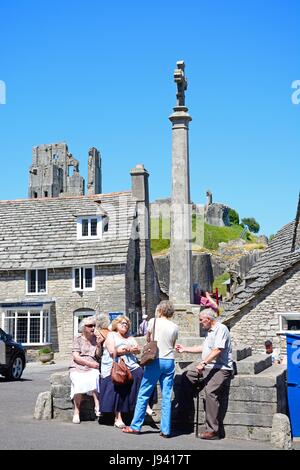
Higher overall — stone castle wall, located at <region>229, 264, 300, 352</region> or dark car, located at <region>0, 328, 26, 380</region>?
stone castle wall, located at <region>229, 264, 300, 352</region>

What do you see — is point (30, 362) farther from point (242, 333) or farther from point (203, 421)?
point (203, 421)

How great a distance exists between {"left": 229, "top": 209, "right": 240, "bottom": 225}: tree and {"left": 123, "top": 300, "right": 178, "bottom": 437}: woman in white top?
103 metres

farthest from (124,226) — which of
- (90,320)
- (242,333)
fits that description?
(90,320)

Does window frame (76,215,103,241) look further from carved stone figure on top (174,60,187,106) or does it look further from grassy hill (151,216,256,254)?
grassy hill (151,216,256,254)

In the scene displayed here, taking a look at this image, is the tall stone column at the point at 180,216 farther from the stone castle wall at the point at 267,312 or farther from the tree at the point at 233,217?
the tree at the point at 233,217

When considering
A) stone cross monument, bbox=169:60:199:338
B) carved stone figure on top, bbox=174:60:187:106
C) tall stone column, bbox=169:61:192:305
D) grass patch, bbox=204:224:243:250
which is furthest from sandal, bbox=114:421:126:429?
grass patch, bbox=204:224:243:250

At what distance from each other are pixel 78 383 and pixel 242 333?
1239 centimetres

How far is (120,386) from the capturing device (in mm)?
9125

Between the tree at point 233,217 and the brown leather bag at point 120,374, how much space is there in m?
103

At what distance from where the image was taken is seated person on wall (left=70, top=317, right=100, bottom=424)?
951cm

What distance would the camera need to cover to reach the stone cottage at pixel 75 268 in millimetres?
33812

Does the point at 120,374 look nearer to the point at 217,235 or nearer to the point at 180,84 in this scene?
the point at 180,84

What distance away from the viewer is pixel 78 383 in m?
9.52

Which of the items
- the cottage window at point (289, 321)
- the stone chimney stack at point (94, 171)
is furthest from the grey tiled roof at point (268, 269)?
the stone chimney stack at point (94, 171)
